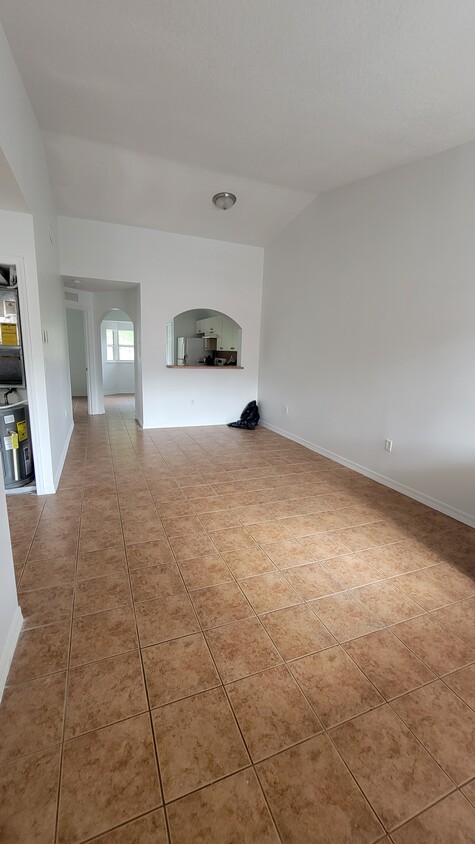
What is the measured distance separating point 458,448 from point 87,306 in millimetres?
6032

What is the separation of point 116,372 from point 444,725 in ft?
30.4

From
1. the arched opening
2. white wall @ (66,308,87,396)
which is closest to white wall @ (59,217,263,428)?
the arched opening

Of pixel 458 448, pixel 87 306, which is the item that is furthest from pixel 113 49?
pixel 87 306

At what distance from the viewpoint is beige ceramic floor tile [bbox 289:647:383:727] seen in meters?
1.35

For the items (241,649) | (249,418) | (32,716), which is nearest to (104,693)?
(32,716)

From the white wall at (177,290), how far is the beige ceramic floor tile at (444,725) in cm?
476

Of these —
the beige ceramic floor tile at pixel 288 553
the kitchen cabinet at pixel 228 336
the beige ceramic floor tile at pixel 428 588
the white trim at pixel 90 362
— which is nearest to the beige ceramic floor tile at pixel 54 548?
the beige ceramic floor tile at pixel 288 553

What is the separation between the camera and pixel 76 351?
336 inches

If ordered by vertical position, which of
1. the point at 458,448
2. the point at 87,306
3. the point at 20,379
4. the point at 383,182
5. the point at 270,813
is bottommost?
the point at 270,813

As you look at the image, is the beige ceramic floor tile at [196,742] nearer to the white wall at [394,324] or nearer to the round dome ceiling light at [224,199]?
the white wall at [394,324]

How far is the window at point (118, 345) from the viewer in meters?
9.25

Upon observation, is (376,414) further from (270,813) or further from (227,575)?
(270,813)

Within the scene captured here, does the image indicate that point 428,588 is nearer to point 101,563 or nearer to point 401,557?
point 401,557

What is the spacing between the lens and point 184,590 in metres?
1.97
